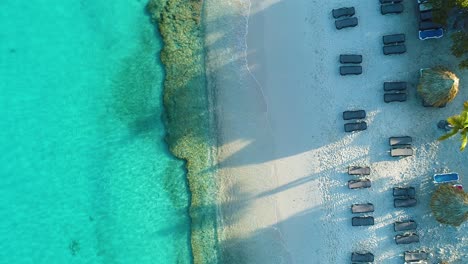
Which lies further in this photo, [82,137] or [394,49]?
[82,137]

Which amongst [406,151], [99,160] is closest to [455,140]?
[406,151]

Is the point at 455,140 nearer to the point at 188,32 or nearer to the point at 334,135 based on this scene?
the point at 334,135

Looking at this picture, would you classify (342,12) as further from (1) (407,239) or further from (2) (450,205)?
(1) (407,239)

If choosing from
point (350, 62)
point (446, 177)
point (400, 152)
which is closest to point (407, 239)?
point (446, 177)

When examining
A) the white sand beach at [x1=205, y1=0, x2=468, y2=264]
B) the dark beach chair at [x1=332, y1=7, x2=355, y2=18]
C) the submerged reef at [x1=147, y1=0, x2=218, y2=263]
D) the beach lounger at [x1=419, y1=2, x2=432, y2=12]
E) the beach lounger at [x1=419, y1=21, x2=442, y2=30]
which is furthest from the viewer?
the submerged reef at [x1=147, y1=0, x2=218, y2=263]

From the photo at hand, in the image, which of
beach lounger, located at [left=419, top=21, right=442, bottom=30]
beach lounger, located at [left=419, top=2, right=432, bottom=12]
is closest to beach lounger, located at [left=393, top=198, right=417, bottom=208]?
beach lounger, located at [left=419, top=21, right=442, bottom=30]

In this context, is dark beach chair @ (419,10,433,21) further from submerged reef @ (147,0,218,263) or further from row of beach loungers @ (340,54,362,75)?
submerged reef @ (147,0,218,263)

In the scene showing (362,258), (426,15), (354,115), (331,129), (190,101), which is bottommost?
(362,258)

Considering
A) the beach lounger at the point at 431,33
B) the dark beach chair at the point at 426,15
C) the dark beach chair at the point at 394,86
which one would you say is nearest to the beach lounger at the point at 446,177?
the dark beach chair at the point at 394,86
